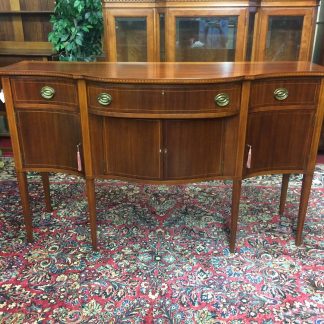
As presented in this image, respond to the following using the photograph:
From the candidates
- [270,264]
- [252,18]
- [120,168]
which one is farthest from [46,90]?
[252,18]

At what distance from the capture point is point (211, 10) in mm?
2195

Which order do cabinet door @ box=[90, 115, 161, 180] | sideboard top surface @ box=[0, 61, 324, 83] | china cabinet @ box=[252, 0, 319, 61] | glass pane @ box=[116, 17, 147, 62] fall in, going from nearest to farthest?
1. sideboard top surface @ box=[0, 61, 324, 83]
2. cabinet door @ box=[90, 115, 161, 180]
3. china cabinet @ box=[252, 0, 319, 61]
4. glass pane @ box=[116, 17, 147, 62]

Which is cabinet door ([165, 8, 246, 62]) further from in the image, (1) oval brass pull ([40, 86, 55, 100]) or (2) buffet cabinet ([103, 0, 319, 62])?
(1) oval brass pull ([40, 86, 55, 100])

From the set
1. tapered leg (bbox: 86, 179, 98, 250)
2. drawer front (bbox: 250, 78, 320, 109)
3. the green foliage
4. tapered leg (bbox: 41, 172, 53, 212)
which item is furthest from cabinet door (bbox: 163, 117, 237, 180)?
the green foliage

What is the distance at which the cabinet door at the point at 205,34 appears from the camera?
2.21 meters

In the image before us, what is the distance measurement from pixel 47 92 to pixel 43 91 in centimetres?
2

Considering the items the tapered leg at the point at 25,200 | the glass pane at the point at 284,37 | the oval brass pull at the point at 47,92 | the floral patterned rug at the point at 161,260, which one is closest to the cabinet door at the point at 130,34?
the glass pane at the point at 284,37

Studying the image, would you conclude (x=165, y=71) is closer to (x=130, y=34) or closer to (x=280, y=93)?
(x=280, y=93)

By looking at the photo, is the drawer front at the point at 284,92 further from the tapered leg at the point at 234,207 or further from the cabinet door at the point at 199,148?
the tapered leg at the point at 234,207

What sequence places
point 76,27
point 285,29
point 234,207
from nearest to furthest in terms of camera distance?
point 234,207
point 285,29
point 76,27

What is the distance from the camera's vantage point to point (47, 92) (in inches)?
56.3

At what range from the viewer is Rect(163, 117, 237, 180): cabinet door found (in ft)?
4.65

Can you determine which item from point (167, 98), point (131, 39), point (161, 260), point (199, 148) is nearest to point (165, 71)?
point (167, 98)

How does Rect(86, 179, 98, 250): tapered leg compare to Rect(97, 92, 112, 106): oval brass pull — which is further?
Rect(86, 179, 98, 250): tapered leg
